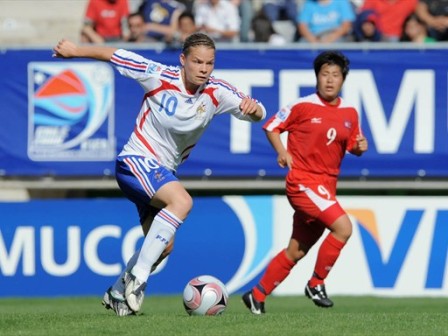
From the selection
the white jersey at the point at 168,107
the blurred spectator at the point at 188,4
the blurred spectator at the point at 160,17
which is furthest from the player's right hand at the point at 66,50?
the blurred spectator at the point at 188,4

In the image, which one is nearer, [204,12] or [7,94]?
[7,94]

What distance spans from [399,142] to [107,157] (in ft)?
12.9

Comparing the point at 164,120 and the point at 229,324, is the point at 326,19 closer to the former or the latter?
the point at 164,120

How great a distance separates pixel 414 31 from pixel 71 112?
4994mm

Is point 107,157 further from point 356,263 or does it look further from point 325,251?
point 325,251

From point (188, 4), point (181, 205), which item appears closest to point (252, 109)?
point (181, 205)

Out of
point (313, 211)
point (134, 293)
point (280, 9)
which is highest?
point (280, 9)

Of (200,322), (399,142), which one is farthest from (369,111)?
(200,322)

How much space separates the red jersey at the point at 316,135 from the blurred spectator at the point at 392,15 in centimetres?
581

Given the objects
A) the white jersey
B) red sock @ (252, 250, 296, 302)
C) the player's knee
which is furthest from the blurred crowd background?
the player's knee

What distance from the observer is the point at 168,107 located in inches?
361

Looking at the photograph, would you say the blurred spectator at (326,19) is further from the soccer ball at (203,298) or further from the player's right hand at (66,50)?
the player's right hand at (66,50)

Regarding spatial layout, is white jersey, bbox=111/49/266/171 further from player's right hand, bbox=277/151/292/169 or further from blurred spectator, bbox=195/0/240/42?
blurred spectator, bbox=195/0/240/42

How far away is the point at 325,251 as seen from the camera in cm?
1068
